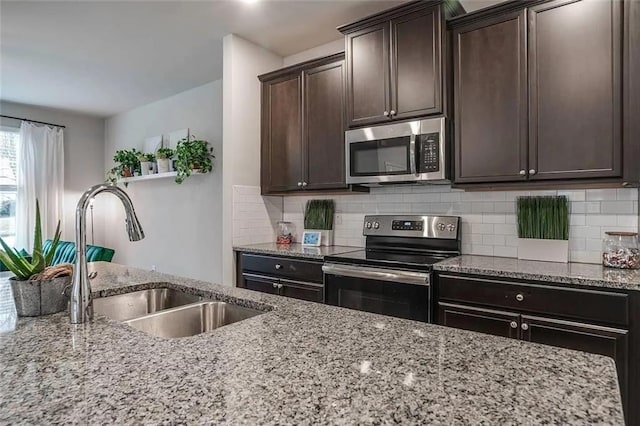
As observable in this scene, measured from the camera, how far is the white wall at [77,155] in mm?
5328

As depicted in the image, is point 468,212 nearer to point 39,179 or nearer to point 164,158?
point 164,158

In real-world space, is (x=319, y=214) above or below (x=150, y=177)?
below

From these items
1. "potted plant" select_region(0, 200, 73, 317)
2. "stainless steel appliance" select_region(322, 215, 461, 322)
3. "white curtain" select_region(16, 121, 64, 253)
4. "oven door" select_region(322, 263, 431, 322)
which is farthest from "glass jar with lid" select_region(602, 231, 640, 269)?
"white curtain" select_region(16, 121, 64, 253)

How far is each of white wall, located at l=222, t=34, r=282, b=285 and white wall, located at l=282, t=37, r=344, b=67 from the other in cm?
34

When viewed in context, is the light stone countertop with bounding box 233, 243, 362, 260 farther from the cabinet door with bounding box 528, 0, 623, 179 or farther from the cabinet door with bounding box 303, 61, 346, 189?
the cabinet door with bounding box 528, 0, 623, 179

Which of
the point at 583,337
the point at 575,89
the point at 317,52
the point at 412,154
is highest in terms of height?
the point at 317,52

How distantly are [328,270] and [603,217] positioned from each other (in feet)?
5.44

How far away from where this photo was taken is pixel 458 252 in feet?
8.52

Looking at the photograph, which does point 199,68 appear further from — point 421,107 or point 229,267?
point 421,107

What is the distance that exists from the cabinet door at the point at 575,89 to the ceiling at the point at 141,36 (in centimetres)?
70

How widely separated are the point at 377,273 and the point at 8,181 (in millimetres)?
5190

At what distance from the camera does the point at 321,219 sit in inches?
130

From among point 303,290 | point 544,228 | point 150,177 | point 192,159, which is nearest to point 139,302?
point 303,290

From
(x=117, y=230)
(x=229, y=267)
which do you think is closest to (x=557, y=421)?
(x=229, y=267)
